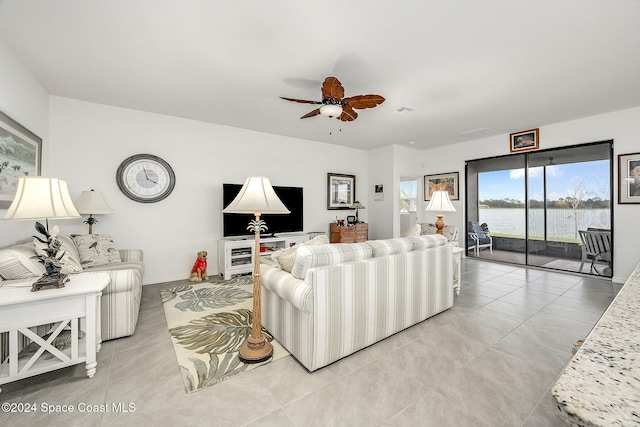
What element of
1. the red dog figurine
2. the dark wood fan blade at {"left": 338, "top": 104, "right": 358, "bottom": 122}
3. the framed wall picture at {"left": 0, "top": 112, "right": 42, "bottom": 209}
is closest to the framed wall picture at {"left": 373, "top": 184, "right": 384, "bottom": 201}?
the dark wood fan blade at {"left": 338, "top": 104, "right": 358, "bottom": 122}

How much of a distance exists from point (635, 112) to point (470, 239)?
3274 millimetres

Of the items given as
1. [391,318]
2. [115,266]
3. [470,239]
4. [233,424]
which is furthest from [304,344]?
[470,239]

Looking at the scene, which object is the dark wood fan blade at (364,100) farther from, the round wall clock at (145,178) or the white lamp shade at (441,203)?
the round wall clock at (145,178)

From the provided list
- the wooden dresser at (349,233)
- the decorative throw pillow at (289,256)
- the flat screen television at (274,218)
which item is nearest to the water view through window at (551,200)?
the wooden dresser at (349,233)

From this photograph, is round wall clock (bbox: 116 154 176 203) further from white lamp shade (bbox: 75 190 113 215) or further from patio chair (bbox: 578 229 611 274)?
patio chair (bbox: 578 229 611 274)

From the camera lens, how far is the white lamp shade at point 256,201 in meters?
2.04

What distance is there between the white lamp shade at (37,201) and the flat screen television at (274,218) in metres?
2.74

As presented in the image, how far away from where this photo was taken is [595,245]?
4.48 m

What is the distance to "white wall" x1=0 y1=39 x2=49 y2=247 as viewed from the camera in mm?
2414

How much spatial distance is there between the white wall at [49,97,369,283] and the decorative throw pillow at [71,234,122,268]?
1.91 ft

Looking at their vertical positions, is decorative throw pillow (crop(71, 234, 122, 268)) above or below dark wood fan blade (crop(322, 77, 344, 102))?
below

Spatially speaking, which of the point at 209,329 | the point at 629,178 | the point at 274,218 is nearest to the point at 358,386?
the point at 209,329

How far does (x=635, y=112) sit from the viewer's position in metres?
4.03

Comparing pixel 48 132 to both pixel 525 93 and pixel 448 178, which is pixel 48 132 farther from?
pixel 448 178
